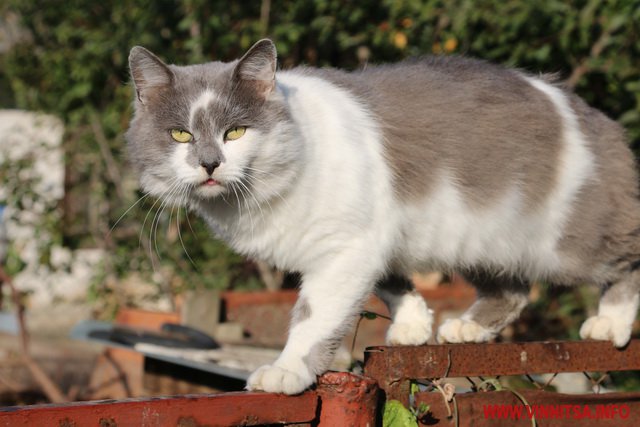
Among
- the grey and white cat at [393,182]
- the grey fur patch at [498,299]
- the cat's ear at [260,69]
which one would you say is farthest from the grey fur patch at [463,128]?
the grey fur patch at [498,299]

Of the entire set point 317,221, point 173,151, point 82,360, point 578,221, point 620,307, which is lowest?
point 82,360

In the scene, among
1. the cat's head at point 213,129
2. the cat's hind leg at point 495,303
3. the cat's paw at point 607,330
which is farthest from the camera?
the cat's hind leg at point 495,303

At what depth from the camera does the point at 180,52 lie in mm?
5047

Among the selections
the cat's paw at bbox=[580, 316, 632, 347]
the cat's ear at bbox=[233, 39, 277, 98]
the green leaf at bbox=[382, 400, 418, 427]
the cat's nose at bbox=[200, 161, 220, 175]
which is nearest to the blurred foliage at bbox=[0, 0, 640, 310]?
the cat's ear at bbox=[233, 39, 277, 98]

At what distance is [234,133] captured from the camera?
2.26 m

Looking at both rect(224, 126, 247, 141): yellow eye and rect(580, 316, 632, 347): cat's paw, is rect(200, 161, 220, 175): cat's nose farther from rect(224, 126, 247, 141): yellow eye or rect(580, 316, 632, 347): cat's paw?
rect(580, 316, 632, 347): cat's paw

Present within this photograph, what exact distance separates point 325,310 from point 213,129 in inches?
23.0

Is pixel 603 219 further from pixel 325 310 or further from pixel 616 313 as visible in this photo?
pixel 325 310

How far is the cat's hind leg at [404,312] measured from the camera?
97.7 inches

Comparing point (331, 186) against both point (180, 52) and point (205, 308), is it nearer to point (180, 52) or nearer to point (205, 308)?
point (205, 308)

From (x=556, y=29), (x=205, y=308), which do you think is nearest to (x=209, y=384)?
(x=205, y=308)

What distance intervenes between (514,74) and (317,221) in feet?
3.45

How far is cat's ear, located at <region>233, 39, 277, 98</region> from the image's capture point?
2303mm

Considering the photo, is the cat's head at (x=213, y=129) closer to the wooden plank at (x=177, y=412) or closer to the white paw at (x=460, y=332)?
the wooden plank at (x=177, y=412)
